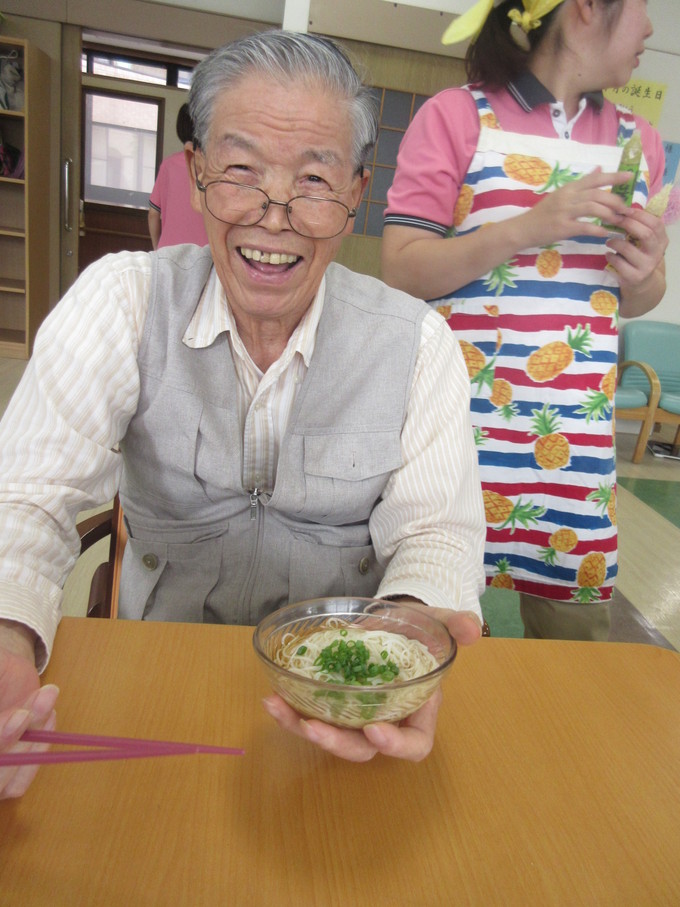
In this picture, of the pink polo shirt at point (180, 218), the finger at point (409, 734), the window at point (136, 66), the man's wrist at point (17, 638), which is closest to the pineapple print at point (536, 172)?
the finger at point (409, 734)

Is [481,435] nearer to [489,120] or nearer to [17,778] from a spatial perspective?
→ [489,120]

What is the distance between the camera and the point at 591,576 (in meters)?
1.46

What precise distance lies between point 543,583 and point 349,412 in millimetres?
662

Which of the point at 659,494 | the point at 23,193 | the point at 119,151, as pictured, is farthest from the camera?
the point at 119,151

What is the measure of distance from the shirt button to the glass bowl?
1.53 feet

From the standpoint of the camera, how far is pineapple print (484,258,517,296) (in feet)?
4.71

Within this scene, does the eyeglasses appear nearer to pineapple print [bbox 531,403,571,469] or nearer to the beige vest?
the beige vest

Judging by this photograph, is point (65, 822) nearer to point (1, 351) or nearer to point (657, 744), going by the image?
point (657, 744)

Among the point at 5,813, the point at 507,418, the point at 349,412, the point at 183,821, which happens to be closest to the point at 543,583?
the point at 507,418

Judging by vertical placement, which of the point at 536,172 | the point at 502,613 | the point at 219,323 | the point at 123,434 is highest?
the point at 536,172

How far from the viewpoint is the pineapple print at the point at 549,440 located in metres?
1.44

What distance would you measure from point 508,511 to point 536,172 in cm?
72

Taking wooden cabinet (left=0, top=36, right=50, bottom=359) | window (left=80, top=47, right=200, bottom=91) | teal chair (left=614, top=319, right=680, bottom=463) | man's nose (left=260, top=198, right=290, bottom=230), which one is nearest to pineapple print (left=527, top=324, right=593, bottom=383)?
man's nose (left=260, top=198, right=290, bottom=230)

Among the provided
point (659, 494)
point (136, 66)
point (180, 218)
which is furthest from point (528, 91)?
point (136, 66)
